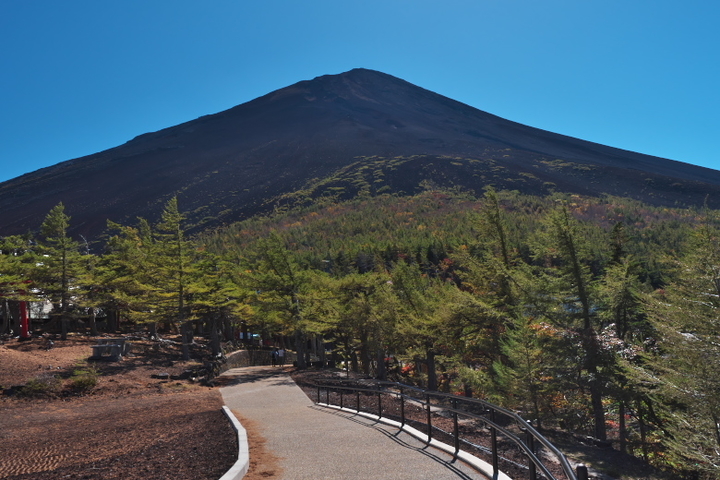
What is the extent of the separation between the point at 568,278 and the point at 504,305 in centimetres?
290

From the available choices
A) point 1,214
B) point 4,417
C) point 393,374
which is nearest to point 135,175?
point 1,214

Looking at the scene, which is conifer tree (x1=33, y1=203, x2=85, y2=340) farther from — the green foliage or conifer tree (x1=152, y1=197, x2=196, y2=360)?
the green foliage

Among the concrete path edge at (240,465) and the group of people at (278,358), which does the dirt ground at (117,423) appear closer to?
the concrete path edge at (240,465)

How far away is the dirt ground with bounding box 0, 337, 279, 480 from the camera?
22.9ft

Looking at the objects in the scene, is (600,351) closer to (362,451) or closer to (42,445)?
(362,451)

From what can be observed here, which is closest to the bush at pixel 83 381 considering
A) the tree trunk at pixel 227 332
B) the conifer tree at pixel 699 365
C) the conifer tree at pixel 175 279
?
the conifer tree at pixel 175 279

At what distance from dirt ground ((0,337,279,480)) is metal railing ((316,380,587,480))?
2.66m

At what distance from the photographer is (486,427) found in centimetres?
→ 1378

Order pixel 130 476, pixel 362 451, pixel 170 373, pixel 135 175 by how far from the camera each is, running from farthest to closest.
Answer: pixel 135 175 → pixel 170 373 → pixel 362 451 → pixel 130 476

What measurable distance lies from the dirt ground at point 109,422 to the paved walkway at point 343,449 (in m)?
0.42

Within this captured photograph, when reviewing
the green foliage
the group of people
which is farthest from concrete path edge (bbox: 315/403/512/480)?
the group of people

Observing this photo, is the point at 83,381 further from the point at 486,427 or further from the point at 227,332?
the point at 227,332

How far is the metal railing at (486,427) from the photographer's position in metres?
4.40

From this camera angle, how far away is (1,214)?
6998 inches
